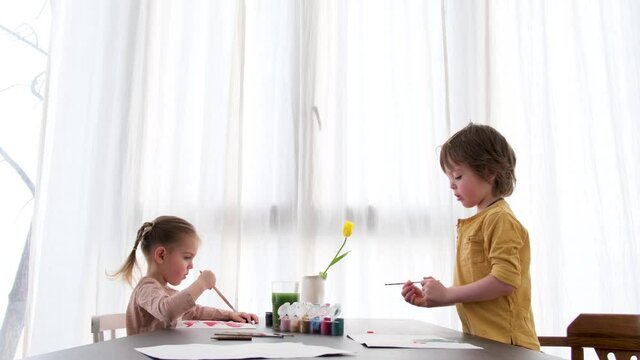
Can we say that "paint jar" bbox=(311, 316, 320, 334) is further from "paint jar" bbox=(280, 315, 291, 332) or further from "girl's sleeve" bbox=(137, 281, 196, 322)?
"girl's sleeve" bbox=(137, 281, 196, 322)

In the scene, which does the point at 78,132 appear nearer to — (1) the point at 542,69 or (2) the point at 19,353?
(2) the point at 19,353

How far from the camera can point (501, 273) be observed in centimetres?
145

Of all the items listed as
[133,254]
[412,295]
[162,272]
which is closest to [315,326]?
[412,295]

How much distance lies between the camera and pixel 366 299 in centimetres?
253

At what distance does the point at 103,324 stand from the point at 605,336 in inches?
47.5

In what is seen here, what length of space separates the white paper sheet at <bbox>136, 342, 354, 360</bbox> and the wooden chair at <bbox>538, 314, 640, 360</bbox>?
81 centimetres

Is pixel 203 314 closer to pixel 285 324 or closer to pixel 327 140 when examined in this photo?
pixel 285 324

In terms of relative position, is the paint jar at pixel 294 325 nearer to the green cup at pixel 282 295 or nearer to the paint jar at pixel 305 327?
the paint jar at pixel 305 327

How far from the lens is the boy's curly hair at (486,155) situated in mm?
1671

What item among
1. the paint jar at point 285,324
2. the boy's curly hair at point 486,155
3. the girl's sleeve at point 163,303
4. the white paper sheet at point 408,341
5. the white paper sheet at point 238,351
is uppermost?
the boy's curly hair at point 486,155

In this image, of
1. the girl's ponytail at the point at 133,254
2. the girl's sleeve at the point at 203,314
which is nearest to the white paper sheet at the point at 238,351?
the girl's sleeve at the point at 203,314

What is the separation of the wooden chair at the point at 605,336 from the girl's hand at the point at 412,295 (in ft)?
1.10

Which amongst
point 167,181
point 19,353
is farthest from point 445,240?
point 19,353

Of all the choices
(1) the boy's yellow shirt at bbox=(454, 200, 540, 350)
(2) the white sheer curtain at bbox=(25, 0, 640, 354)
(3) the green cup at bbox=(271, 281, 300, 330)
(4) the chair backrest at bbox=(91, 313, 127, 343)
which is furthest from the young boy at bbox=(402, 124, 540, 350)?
(2) the white sheer curtain at bbox=(25, 0, 640, 354)
